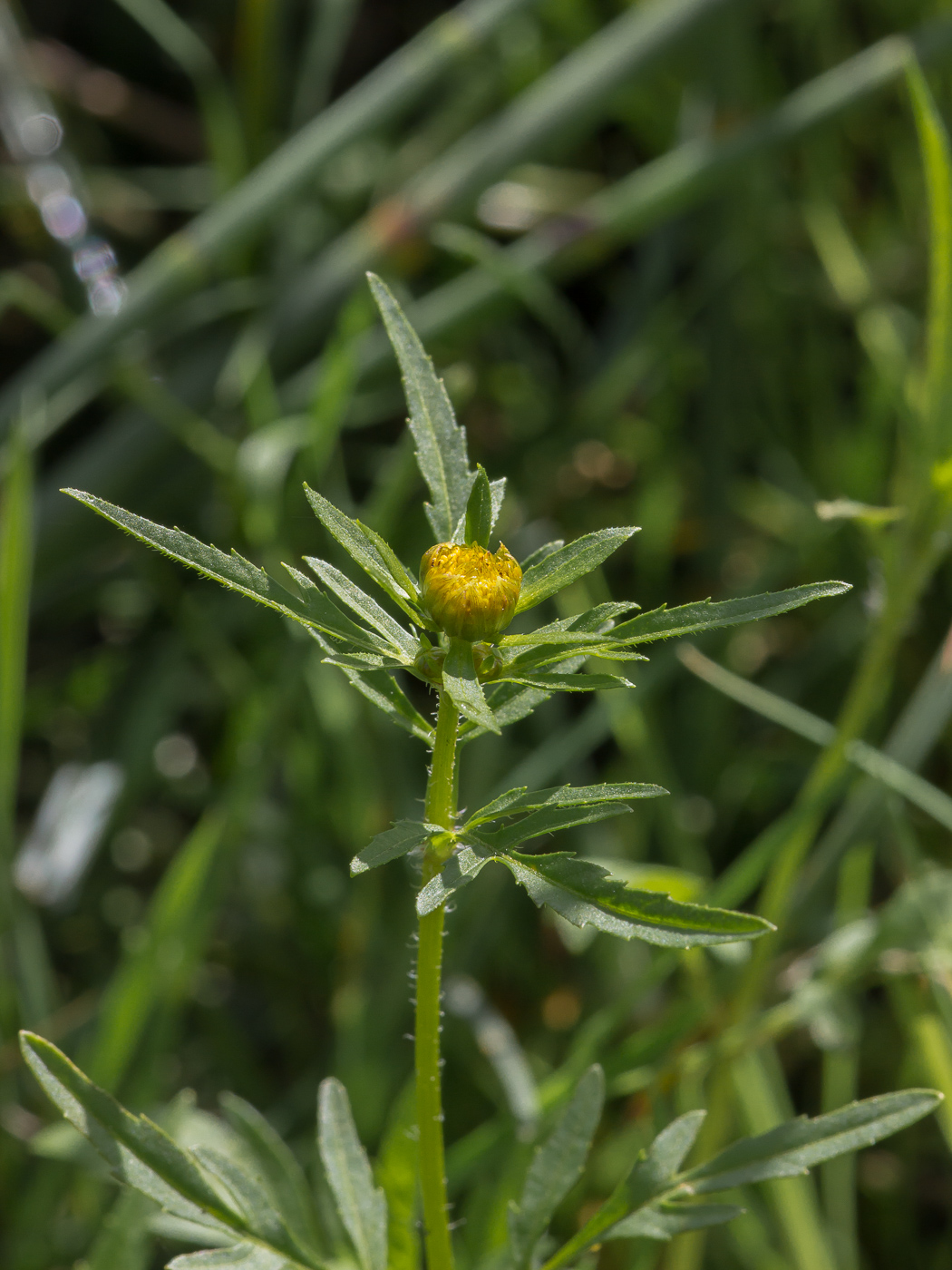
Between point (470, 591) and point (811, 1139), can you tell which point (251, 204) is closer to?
point (470, 591)

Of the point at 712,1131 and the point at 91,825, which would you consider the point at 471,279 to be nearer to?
the point at 91,825

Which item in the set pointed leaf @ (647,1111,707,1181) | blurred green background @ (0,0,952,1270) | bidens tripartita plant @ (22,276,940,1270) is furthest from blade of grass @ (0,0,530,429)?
pointed leaf @ (647,1111,707,1181)

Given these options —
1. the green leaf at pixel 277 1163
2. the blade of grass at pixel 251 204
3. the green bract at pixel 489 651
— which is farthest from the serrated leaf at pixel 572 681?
the blade of grass at pixel 251 204

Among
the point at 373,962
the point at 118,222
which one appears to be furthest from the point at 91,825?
the point at 118,222

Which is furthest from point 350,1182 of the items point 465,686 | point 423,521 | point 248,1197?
point 423,521

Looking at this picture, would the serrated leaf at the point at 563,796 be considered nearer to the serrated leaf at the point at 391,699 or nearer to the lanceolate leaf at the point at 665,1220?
the serrated leaf at the point at 391,699

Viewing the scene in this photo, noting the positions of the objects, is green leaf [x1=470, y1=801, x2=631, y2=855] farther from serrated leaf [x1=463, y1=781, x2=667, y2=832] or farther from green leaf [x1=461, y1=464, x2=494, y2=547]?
green leaf [x1=461, y1=464, x2=494, y2=547]
